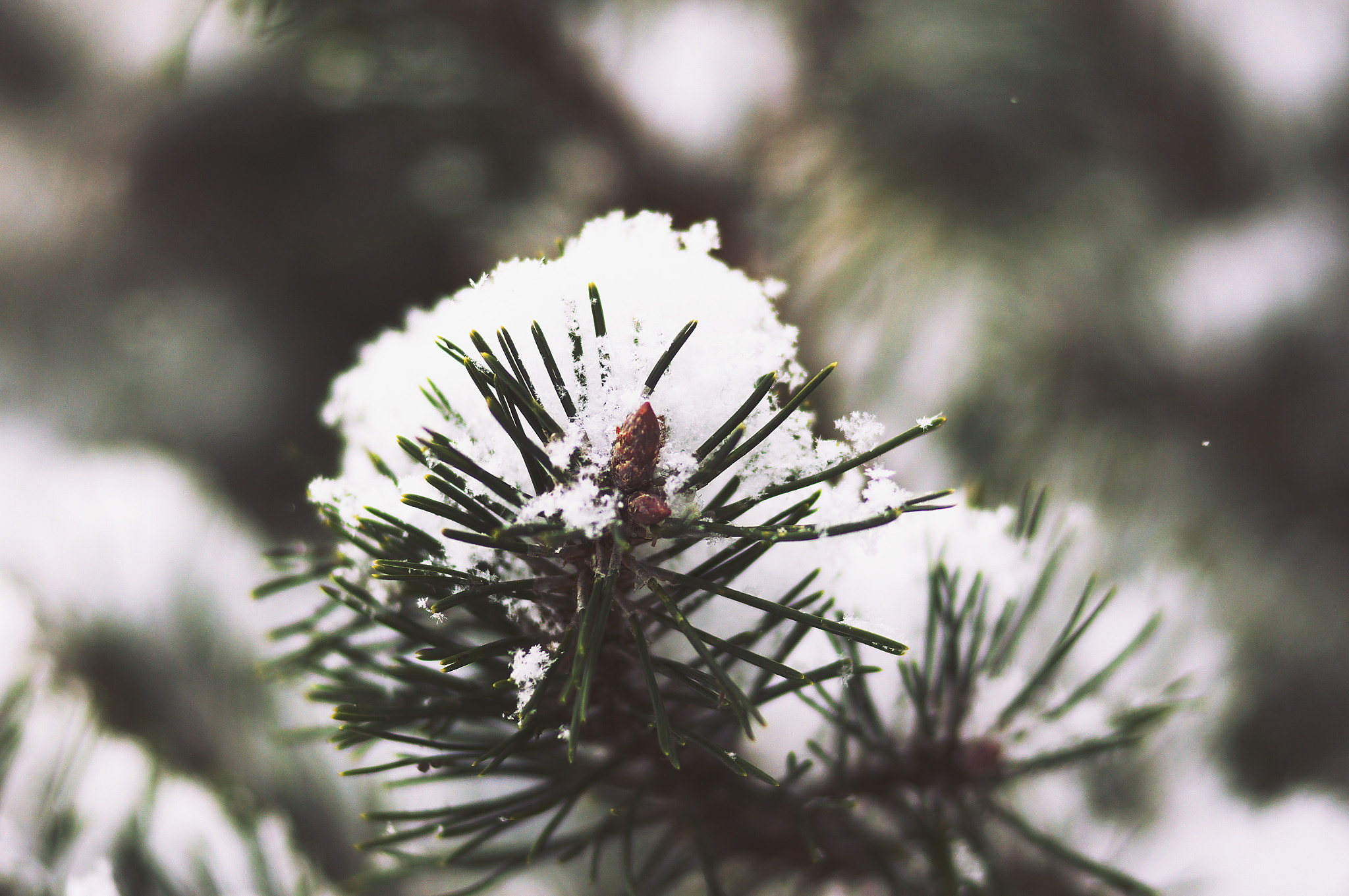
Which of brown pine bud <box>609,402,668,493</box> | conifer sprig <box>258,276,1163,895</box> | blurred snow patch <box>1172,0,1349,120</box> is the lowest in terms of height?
conifer sprig <box>258,276,1163,895</box>

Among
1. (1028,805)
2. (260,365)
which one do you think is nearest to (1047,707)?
(1028,805)

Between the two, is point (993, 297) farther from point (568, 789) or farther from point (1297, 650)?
point (568, 789)

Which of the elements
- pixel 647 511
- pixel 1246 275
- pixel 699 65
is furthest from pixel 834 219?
pixel 647 511

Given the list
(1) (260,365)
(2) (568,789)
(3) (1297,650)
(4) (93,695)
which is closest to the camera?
(2) (568,789)

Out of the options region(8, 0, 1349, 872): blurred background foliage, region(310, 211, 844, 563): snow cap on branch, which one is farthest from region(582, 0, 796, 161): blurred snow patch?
region(310, 211, 844, 563): snow cap on branch

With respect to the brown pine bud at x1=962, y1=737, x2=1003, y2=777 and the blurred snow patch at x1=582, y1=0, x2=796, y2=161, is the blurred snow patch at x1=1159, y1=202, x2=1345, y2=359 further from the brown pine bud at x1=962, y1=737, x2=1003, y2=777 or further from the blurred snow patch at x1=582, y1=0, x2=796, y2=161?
the brown pine bud at x1=962, y1=737, x2=1003, y2=777

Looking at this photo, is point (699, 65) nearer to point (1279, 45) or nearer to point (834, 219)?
point (834, 219)
